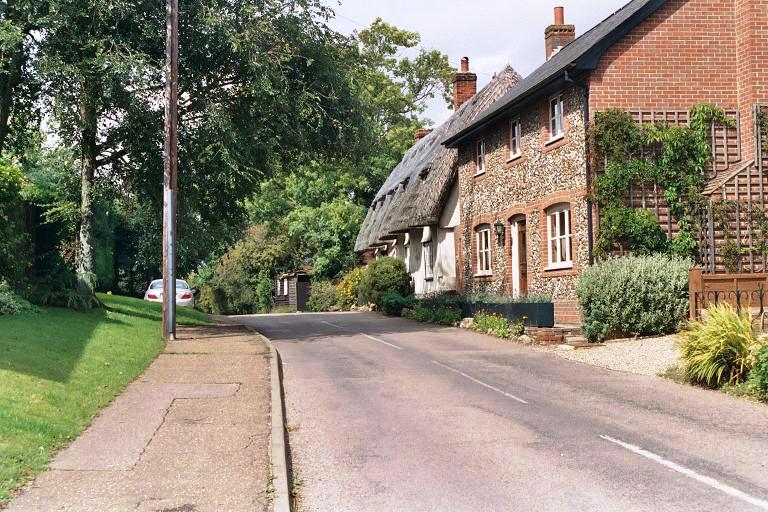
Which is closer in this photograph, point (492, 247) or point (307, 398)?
point (307, 398)

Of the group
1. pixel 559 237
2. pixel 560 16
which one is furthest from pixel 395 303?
pixel 560 16

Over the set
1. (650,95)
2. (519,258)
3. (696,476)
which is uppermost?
(650,95)

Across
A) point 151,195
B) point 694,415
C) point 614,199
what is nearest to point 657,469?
point 694,415

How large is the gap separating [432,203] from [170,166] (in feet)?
49.2

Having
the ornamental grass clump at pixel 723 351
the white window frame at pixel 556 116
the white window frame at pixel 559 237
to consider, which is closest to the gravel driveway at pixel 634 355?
the ornamental grass clump at pixel 723 351

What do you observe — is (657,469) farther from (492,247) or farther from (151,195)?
(492,247)

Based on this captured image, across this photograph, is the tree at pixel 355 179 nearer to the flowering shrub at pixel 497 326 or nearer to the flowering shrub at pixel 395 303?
the flowering shrub at pixel 395 303

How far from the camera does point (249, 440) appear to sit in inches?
339

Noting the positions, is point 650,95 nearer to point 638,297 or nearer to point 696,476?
point 638,297

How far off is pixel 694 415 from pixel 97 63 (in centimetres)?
1439

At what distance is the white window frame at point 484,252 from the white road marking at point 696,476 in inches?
764

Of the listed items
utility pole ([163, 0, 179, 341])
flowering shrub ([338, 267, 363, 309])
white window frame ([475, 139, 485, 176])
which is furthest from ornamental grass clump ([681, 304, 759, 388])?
flowering shrub ([338, 267, 363, 309])

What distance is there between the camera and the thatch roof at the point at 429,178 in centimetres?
3253

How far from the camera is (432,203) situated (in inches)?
1281
